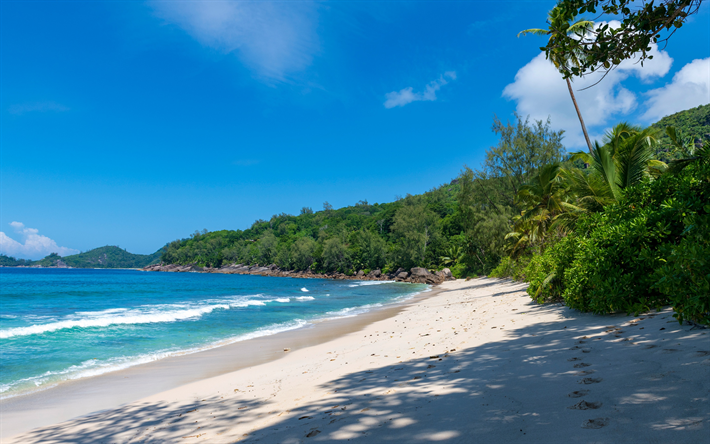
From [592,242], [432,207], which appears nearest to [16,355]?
[592,242]

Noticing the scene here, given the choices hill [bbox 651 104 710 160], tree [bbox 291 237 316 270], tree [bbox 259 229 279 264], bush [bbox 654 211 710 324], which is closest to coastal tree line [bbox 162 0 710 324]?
bush [bbox 654 211 710 324]

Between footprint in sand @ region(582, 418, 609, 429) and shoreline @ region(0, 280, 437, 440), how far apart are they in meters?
7.34

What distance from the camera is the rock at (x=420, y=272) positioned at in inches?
2176

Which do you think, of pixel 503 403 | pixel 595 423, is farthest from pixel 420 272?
pixel 595 423

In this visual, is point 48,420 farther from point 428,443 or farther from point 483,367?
point 483,367

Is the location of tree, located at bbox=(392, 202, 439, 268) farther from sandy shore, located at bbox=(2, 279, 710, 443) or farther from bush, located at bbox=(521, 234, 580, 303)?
sandy shore, located at bbox=(2, 279, 710, 443)

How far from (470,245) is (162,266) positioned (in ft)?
490

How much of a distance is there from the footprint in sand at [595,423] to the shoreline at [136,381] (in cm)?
734

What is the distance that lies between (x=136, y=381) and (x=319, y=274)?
265 feet

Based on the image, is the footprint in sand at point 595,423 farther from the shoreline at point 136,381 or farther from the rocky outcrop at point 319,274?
the rocky outcrop at point 319,274

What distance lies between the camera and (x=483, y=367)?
5.12 m

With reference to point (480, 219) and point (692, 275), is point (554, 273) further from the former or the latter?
point (480, 219)

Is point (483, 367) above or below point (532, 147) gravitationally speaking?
below

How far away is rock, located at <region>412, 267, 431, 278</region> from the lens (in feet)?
181
